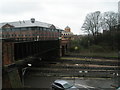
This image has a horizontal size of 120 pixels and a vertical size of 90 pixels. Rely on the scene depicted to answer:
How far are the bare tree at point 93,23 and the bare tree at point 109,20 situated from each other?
199 centimetres

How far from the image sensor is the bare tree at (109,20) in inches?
2075

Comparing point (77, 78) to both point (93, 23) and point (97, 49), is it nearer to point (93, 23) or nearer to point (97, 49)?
point (97, 49)

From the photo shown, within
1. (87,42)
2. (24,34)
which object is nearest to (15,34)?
(24,34)

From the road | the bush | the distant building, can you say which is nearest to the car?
the road

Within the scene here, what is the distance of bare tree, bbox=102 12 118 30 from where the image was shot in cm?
5271

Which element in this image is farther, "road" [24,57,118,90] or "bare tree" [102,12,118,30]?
"bare tree" [102,12,118,30]

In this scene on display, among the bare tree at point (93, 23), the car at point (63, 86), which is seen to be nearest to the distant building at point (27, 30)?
the bare tree at point (93, 23)

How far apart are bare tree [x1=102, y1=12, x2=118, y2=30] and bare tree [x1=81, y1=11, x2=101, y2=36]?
1.99 meters

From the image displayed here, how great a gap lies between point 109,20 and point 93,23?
20.4 feet

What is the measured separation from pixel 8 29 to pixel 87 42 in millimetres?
32011

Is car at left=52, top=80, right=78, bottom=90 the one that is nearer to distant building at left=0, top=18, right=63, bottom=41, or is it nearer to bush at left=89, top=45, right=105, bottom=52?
distant building at left=0, top=18, right=63, bottom=41

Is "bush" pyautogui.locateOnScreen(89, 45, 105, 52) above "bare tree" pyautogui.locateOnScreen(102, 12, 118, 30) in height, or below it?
below

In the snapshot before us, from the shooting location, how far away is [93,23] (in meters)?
55.5

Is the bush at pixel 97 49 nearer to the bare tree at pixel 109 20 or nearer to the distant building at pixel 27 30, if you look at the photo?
the bare tree at pixel 109 20
